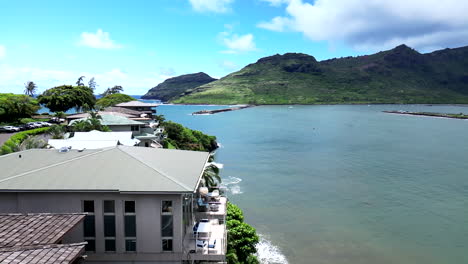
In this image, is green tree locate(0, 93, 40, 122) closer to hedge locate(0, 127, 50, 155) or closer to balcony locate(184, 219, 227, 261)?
hedge locate(0, 127, 50, 155)

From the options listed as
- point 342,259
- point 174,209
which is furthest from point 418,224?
point 174,209

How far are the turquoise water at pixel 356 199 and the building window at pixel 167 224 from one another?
53.6 feet

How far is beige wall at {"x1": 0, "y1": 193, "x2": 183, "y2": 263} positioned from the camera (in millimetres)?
16891

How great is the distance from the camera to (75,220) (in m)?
13.7

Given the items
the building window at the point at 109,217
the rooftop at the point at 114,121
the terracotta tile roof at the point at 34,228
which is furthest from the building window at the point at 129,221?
the rooftop at the point at 114,121

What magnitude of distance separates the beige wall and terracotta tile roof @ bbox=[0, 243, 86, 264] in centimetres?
604

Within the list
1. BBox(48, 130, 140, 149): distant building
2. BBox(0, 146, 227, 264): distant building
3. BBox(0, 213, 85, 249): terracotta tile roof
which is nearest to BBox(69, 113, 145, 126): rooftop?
BBox(48, 130, 140, 149): distant building

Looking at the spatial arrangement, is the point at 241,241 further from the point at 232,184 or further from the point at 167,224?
the point at 232,184

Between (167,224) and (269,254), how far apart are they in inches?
658

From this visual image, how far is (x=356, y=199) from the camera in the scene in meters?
46.1

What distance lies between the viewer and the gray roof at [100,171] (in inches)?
661

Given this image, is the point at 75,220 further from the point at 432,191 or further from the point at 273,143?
the point at 273,143

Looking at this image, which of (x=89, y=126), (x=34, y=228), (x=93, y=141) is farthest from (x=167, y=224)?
(x=89, y=126)

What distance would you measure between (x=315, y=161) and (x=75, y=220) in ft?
211
